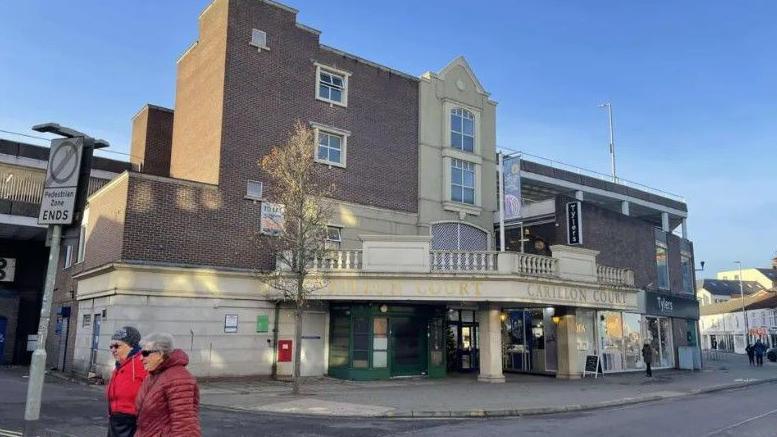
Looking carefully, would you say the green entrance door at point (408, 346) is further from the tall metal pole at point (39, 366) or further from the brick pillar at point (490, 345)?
the tall metal pole at point (39, 366)

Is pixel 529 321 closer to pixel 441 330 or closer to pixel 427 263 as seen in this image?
pixel 441 330

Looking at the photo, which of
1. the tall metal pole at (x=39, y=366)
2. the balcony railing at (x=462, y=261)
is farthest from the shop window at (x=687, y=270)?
the tall metal pole at (x=39, y=366)

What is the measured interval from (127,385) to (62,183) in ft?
10.2

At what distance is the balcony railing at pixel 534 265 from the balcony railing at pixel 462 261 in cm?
82

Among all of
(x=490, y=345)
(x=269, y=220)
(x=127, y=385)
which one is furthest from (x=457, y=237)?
(x=127, y=385)

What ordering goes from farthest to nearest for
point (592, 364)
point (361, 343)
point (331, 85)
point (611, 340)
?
point (611, 340) < point (592, 364) < point (331, 85) < point (361, 343)

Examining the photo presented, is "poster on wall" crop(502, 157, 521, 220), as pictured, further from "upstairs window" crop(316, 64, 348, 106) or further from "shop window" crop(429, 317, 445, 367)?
"upstairs window" crop(316, 64, 348, 106)

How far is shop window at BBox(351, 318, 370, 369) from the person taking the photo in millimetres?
21750

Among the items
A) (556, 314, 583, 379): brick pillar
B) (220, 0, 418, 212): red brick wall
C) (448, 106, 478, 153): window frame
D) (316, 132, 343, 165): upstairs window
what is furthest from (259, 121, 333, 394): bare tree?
(556, 314, 583, 379): brick pillar

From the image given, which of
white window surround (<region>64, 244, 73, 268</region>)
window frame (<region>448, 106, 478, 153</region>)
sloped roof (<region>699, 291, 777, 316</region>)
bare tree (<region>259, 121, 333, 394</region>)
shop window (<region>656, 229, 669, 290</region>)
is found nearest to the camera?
bare tree (<region>259, 121, 333, 394</region>)

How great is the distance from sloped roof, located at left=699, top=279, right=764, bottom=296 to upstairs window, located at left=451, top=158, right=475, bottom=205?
3279 inches

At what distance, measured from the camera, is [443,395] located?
57.3ft

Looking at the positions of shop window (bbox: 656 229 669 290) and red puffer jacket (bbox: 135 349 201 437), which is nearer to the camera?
red puffer jacket (bbox: 135 349 201 437)

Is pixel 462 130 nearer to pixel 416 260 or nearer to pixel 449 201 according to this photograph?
pixel 449 201
